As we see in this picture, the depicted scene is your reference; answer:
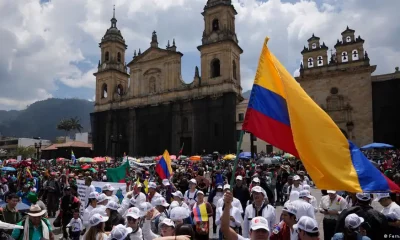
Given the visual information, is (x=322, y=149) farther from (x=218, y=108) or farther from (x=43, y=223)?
(x=218, y=108)

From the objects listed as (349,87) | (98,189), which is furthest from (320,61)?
(98,189)

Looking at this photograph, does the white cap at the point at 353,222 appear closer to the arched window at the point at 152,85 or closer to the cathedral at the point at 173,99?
the cathedral at the point at 173,99

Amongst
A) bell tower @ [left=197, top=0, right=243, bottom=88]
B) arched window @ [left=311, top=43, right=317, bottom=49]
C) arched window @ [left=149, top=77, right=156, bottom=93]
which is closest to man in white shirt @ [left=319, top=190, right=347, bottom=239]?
bell tower @ [left=197, top=0, right=243, bottom=88]

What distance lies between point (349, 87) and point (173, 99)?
22.4 meters

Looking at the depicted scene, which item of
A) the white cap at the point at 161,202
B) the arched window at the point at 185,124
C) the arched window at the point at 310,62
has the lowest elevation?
the white cap at the point at 161,202

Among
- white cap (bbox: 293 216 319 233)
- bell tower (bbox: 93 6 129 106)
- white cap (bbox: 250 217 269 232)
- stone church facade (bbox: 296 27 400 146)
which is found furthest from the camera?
bell tower (bbox: 93 6 129 106)

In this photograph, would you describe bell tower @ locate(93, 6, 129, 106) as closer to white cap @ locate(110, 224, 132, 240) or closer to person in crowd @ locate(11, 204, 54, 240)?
person in crowd @ locate(11, 204, 54, 240)

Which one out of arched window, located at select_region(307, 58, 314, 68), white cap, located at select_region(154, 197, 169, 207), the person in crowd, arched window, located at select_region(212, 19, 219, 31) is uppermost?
arched window, located at select_region(212, 19, 219, 31)

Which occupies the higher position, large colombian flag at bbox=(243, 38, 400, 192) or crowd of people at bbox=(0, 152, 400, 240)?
large colombian flag at bbox=(243, 38, 400, 192)

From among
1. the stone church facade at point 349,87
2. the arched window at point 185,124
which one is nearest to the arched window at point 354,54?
the stone church facade at point 349,87

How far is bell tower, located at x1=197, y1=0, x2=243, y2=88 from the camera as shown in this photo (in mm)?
41625

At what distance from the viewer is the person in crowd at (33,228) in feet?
16.3

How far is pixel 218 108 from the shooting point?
4075 cm

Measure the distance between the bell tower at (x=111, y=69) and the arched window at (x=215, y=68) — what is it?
1702 cm
